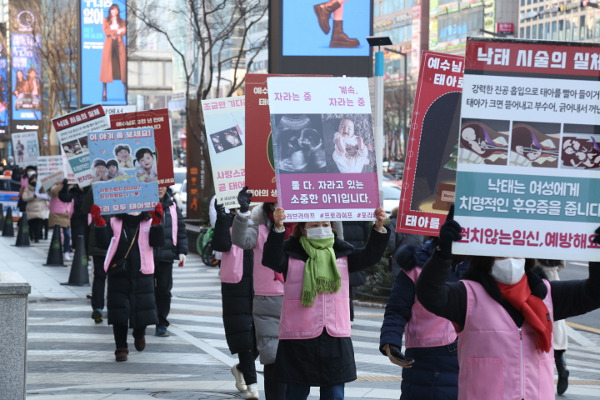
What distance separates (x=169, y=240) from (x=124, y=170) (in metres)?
1.70

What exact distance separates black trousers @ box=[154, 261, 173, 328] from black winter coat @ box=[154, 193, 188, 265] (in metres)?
0.15

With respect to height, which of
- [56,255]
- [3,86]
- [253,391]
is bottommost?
[56,255]

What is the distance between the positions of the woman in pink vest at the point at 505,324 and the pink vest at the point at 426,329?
1178mm

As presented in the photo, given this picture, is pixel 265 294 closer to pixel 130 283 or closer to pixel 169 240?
pixel 130 283

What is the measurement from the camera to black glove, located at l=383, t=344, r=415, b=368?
5.51 m

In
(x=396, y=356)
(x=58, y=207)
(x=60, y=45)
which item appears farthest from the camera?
(x=60, y=45)

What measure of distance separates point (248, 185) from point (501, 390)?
3.59 m

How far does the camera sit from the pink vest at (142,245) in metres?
11.2

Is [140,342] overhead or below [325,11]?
below

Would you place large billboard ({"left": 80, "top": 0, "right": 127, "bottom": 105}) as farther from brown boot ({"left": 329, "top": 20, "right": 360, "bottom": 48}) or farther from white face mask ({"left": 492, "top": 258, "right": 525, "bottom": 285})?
white face mask ({"left": 492, "top": 258, "right": 525, "bottom": 285})

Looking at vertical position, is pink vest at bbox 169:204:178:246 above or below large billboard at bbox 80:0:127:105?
below

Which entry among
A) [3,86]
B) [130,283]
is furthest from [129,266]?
[3,86]

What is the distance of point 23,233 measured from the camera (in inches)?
1059

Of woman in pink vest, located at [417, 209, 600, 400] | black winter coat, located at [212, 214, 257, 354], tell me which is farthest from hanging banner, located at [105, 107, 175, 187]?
woman in pink vest, located at [417, 209, 600, 400]
